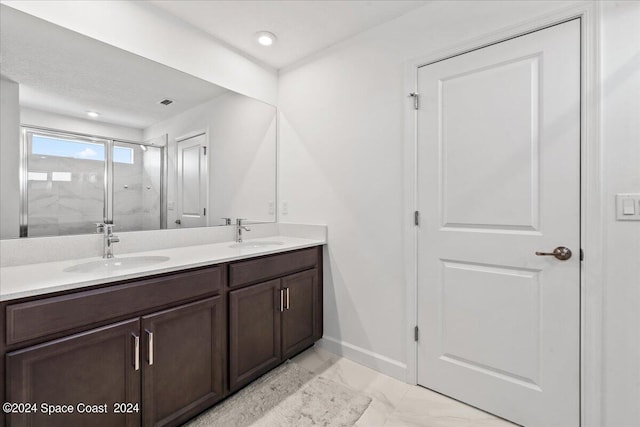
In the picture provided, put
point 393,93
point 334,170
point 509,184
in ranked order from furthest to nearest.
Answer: point 334,170
point 393,93
point 509,184

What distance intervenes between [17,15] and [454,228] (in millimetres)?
2515

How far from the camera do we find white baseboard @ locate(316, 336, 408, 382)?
77.9 inches

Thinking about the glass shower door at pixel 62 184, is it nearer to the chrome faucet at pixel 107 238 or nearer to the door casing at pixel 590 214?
the chrome faucet at pixel 107 238

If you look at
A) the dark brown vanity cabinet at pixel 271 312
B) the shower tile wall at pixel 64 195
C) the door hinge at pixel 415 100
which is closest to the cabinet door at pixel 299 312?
the dark brown vanity cabinet at pixel 271 312

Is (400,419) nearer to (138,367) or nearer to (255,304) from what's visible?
(255,304)

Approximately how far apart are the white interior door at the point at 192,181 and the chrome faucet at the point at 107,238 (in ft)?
1.51

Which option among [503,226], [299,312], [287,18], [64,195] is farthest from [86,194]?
[503,226]

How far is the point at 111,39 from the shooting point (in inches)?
66.5

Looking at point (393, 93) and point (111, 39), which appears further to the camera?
point (393, 93)

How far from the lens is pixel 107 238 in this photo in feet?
5.42

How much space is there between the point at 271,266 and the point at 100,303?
3.11 feet

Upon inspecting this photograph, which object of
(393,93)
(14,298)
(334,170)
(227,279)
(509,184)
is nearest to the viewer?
(14,298)

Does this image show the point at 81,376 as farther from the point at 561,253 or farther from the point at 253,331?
the point at 561,253

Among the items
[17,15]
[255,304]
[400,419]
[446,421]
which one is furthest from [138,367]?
[17,15]
